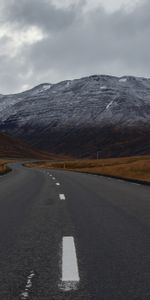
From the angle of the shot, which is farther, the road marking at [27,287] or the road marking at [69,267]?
the road marking at [69,267]

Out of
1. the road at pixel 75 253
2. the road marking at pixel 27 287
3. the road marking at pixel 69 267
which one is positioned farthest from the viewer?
the road marking at pixel 69 267

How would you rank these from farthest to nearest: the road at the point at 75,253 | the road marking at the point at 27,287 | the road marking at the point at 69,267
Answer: the road marking at the point at 69,267 → the road at the point at 75,253 → the road marking at the point at 27,287

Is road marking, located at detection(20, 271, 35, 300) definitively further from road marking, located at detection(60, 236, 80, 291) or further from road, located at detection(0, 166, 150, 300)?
road marking, located at detection(60, 236, 80, 291)

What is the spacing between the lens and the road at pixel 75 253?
5250 mm

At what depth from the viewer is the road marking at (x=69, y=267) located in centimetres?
545

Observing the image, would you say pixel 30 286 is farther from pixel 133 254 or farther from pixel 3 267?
pixel 133 254

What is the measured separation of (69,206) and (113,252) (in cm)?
646

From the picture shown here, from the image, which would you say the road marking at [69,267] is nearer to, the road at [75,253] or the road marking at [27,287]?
the road at [75,253]

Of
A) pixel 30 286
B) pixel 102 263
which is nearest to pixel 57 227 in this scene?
pixel 102 263

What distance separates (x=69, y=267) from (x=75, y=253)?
2.86ft

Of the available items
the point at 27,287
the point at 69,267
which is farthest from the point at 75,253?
the point at 27,287

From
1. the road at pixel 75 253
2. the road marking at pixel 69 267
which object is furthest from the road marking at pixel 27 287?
the road marking at pixel 69 267

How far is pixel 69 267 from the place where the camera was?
20.6ft

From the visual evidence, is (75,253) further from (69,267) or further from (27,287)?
(27,287)
